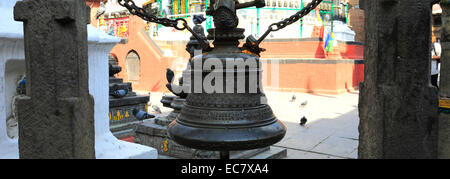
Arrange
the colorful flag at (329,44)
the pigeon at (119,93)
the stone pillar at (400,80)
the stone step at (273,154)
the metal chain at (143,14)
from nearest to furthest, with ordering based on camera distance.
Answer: the stone pillar at (400,80) < the metal chain at (143,14) < the stone step at (273,154) < the pigeon at (119,93) < the colorful flag at (329,44)

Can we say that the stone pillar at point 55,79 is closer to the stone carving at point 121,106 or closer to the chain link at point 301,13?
the chain link at point 301,13

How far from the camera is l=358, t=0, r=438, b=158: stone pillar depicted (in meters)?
1.57

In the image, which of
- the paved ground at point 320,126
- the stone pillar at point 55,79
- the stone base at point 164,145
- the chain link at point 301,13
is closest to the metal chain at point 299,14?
the chain link at point 301,13

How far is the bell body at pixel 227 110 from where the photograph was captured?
5.70 ft

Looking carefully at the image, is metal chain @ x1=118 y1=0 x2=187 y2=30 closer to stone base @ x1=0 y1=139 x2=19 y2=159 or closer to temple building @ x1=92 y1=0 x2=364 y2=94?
stone base @ x1=0 y1=139 x2=19 y2=159

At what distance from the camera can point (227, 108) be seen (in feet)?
5.94

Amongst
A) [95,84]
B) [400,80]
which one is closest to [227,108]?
[400,80]

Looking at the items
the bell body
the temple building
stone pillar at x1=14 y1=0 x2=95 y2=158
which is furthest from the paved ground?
stone pillar at x1=14 y1=0 x2=95 y2=158

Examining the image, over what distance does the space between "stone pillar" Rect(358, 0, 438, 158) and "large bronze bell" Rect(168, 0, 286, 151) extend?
0.52 m

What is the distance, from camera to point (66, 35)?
5.34 feet

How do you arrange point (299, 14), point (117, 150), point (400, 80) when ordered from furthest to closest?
point (117, 150)
point (299, 14)
point (400, 80)

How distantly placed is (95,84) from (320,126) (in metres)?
5.99

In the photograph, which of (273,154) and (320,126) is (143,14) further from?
(320,126)

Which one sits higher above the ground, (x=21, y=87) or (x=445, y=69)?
(x=445, y=69)
